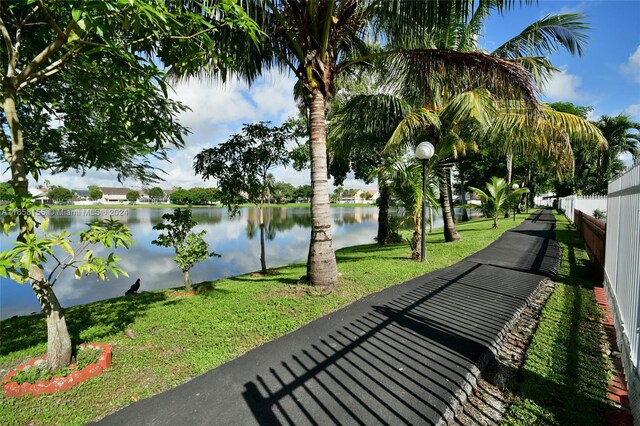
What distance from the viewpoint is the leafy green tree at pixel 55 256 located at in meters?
2.32

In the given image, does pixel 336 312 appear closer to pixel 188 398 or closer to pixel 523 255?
pixel 188 398

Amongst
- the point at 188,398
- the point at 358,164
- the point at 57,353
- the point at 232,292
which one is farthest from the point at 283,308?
the point at 358,164

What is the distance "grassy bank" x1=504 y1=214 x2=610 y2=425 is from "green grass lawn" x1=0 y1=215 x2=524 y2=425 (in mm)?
2750

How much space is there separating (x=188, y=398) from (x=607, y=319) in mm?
5715

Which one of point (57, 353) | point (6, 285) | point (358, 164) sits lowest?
point (6, 285)

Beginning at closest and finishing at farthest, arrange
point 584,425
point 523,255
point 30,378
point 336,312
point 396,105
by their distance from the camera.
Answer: point 584,425, point 30,378, point 336,312, point 523,255, point 396,105

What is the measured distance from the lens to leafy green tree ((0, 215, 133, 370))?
7.62ft

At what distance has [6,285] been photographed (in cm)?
1036

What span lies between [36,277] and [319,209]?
4.28 m

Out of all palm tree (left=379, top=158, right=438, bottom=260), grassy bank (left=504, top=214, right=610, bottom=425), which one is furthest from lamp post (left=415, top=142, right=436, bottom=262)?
grassy bank (left=504, top=214, right=610, bottom=425)

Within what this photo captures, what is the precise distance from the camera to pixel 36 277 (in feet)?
10.2

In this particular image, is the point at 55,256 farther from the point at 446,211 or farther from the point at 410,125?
the point at 446,211

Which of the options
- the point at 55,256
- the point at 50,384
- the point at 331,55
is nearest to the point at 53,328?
the point at 50,384

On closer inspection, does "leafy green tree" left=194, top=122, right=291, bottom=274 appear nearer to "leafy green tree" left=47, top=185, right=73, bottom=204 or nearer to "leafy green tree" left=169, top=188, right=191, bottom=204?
"leafy green tree" left=47, top=185, right=73, bottom=204
